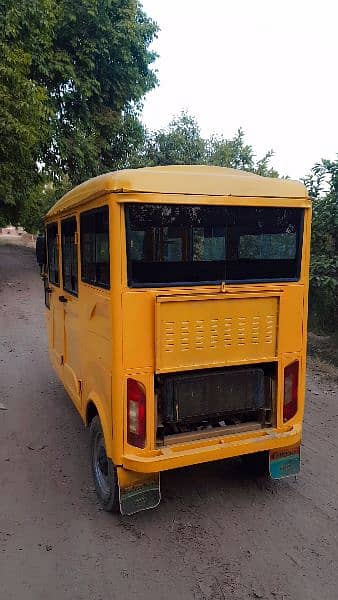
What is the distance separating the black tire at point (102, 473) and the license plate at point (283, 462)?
4.17 ft

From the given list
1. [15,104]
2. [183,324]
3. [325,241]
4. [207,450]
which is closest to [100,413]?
[207,450]

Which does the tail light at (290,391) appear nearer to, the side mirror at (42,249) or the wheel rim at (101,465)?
the wheel rim at (101,465)

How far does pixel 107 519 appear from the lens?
3.57 meters

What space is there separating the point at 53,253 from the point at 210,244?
2715mm

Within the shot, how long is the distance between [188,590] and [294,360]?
175 centimetres

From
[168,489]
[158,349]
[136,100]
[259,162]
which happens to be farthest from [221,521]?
[136,100]

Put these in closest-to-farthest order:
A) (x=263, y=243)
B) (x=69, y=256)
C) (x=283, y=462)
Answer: (x=263, y=243), (x=283, y=462), (x=69, y=256)

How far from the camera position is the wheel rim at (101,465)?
12.3ft

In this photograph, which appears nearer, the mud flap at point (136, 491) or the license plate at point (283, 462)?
the mud flap at point (136, 491)

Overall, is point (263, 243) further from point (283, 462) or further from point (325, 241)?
point (325, 241)

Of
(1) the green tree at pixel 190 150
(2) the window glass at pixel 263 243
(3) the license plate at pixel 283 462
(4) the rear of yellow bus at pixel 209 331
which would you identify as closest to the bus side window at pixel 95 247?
(4) the rear of yellow bus at pixel 209 331

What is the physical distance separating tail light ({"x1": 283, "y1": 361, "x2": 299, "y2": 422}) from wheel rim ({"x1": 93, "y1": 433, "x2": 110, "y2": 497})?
1.49m

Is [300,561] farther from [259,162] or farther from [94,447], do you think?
[259,162]

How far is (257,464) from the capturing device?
412 cm
